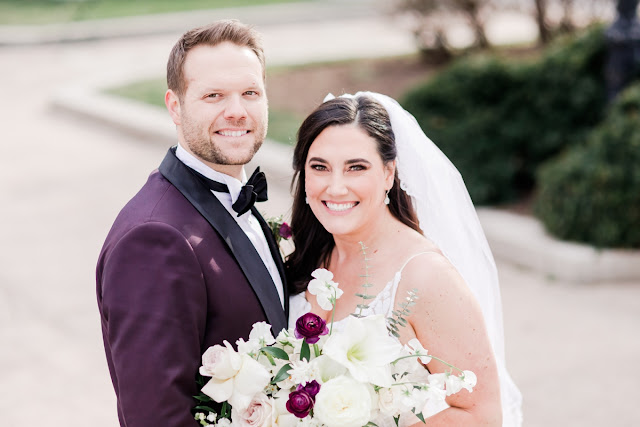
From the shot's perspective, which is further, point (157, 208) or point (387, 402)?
point (157, 208)

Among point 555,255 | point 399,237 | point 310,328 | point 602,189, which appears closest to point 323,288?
point 310,328

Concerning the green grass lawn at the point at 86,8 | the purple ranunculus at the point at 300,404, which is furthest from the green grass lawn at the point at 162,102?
the green grass lawn at the point at 86,8

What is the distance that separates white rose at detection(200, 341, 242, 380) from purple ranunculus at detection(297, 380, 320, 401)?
0.19 meters

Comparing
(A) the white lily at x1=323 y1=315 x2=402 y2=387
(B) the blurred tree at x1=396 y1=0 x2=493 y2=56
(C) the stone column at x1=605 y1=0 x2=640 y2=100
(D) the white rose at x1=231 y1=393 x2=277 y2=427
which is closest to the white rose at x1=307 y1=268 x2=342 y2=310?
(A) the white lily at x1=323 y1=315 x2=402 y2=387

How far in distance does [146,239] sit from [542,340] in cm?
408

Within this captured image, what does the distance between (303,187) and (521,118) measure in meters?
5.76

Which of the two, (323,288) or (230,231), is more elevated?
(230,231)

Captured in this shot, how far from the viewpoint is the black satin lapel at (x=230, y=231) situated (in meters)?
2.74

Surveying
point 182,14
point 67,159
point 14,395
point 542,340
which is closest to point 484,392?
point 542,340

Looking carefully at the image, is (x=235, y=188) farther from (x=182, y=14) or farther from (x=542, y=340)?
(x=182, y=14)

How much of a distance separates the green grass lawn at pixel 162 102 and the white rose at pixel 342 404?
744 cm

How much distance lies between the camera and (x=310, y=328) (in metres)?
2.36

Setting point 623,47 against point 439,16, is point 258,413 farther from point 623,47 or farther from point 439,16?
point 439,16

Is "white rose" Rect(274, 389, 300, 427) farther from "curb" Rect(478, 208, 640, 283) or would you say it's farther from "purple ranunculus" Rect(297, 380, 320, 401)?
"curb" Rect(478, 208, 640, 283)
